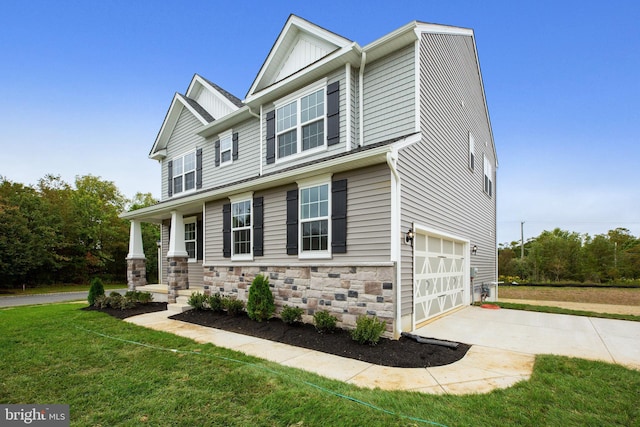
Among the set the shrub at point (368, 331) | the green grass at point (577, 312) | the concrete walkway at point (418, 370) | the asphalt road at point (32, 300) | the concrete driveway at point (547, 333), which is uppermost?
the shrub at point (368, 331)

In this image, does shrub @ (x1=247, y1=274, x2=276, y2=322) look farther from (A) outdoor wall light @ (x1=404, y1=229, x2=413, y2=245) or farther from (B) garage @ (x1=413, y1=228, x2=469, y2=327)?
(A) outdoor wall light @ (x1=404, y1=229, x2=413, y2=245)

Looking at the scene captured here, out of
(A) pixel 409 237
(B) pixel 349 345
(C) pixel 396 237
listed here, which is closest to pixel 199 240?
(B) pixel 349 345

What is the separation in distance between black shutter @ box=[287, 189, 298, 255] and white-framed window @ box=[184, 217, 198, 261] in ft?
20.3

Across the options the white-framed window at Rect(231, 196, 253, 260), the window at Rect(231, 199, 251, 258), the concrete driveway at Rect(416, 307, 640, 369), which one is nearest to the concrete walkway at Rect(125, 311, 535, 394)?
the concrete driveway at Rect(416, 307, 640, 369)

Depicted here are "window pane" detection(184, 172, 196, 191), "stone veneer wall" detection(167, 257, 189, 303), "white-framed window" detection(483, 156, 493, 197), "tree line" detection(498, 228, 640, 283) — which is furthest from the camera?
"tree line" detection(498, 228, 640, 283)

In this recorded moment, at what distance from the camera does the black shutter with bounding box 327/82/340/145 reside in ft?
25.3

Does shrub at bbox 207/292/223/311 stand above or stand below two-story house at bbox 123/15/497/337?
below

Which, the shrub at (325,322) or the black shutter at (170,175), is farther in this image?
the black shutter at (170,175)

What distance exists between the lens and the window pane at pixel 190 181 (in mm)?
12336

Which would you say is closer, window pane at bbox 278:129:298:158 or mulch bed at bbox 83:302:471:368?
mulch bed at bbox 83:302:471:368

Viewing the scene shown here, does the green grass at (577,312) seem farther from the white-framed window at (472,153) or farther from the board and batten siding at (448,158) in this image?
the white-framed window at (472,153)

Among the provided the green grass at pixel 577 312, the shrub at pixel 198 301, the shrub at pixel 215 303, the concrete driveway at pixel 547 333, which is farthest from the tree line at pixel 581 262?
the shrub at pixel 198 301

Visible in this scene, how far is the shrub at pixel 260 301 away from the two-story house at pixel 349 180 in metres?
0.25

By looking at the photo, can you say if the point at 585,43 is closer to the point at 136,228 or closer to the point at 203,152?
the point at 203,152
